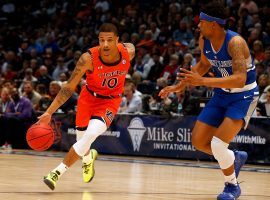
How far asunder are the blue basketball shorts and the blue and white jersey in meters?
0.06

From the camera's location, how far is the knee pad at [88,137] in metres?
8.66

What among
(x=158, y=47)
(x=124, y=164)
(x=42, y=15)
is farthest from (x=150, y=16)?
(x=124, y=164)

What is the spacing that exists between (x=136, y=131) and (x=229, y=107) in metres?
7.63

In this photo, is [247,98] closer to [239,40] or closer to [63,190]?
[239,40]

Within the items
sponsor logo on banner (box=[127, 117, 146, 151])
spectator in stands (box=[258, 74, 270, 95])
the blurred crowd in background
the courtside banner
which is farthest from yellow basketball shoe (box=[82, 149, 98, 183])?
spectator in stands (box=[258, 74, 270, 95])

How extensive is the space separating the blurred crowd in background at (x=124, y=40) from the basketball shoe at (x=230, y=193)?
18.1 feet

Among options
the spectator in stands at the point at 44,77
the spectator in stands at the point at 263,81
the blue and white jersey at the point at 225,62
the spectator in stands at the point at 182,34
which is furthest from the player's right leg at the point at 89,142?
the spectator in stands at the point at 44,77

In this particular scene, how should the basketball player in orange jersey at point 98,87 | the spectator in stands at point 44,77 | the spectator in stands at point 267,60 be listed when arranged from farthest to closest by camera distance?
the spectator in stands at point 44,77, the spectator in stands at point 267,60, the basketball player in orange jersey at point 98,87

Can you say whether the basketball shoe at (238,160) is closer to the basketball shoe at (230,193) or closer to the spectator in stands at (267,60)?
the basketball shoe at (230,193)

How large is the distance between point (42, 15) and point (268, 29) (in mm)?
10275

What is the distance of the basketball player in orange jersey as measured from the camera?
8.73m

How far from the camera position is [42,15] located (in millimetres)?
25219

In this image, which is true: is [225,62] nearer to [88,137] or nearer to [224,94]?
[224,94]

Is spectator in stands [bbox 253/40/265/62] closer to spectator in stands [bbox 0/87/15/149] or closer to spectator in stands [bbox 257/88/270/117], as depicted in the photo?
spectator in stands [bbox 257/88/270/117]
